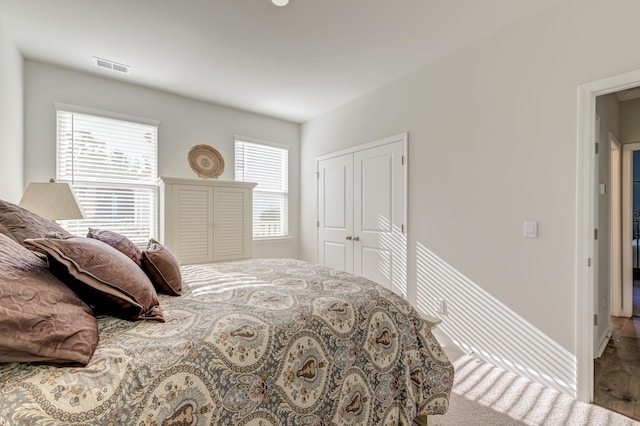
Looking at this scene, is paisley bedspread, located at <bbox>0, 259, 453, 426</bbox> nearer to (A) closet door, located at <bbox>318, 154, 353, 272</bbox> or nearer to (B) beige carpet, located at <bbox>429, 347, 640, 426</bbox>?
(B) beige carpet, located at <bbox>429, 347, 640, 426</bbox>

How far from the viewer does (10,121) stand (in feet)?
8.05

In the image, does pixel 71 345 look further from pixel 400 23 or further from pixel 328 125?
pixel 328 125

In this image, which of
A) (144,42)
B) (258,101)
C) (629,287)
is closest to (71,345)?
(144,42)

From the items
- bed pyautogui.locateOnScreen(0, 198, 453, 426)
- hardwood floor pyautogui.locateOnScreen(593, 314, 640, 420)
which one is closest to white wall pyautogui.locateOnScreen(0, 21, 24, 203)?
bed pyautogui.locateOnScreen(0, 198, 453, 426)

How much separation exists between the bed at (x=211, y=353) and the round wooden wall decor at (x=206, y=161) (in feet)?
7.28

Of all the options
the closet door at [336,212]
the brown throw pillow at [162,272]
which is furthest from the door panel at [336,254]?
the brown throw pillow at [162,272]

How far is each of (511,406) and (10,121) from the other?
427cm

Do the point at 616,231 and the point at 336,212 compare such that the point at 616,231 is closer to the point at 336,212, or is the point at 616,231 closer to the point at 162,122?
the point at 336,212

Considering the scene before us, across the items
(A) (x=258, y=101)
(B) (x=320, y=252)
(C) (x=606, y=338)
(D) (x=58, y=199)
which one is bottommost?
(C) (x=606, y=338)

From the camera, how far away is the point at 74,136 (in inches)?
121

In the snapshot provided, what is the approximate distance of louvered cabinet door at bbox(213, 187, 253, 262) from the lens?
11.5 feet

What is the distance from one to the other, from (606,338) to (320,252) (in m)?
3.17

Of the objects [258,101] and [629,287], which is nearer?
[629,287]

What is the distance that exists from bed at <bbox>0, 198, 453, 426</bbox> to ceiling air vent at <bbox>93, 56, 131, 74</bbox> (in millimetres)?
2128
